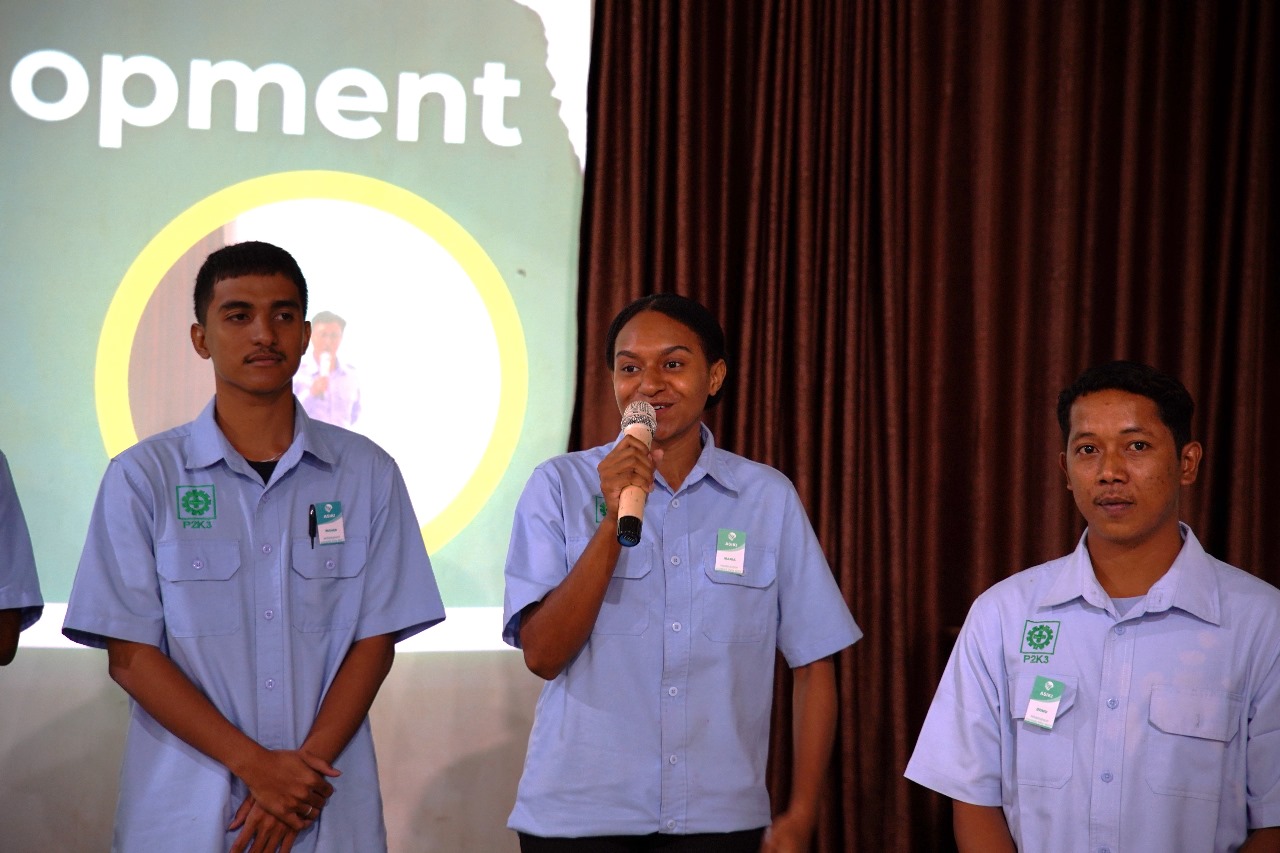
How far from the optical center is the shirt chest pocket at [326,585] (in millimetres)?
2303

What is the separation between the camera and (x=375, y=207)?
143 inches

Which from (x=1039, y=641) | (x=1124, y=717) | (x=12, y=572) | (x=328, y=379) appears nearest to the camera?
(x=1124, y=717)

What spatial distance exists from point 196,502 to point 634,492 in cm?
86

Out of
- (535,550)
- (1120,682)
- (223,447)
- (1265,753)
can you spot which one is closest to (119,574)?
(223,447)

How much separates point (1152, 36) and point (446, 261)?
2.38 m

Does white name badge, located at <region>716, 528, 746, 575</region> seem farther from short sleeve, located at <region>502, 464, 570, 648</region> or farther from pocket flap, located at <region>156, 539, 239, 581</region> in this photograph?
pocket flap, located at <region>156, 539, 239, 581</region>

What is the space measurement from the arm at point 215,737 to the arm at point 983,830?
3.94 ft

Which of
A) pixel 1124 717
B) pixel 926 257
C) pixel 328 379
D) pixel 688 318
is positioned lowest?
pixel 1124 717

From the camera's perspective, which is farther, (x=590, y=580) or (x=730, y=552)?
(x=730, y=552)

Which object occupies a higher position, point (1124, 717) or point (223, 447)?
point (223, 447)

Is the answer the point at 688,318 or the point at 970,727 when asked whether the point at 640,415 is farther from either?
the point at 970,727

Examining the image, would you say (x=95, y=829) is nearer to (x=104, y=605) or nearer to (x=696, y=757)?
(x=104, y=605)

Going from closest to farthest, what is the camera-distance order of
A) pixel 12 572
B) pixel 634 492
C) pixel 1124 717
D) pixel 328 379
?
pixel 634 492, pixel 1124 717, pixel 12 572, pixel 328 379

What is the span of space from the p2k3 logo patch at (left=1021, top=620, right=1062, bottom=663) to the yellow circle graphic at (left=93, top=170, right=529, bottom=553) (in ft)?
5.90
